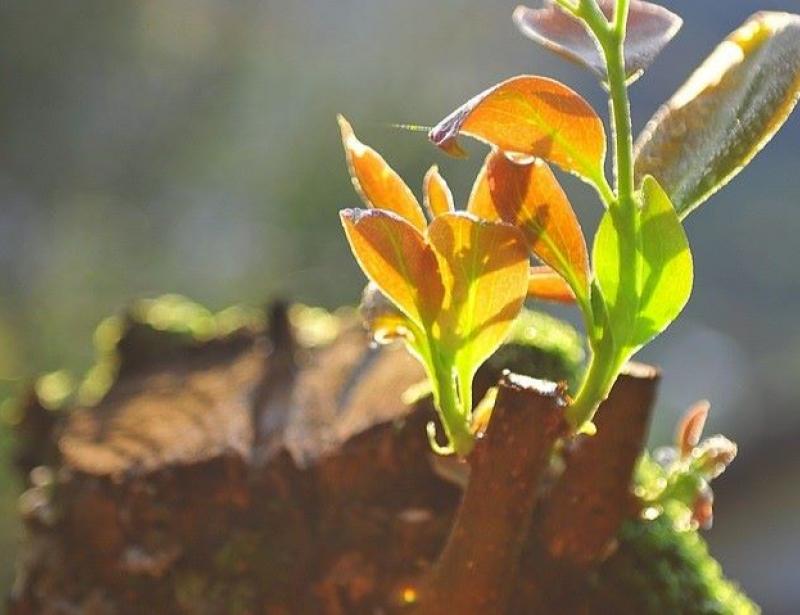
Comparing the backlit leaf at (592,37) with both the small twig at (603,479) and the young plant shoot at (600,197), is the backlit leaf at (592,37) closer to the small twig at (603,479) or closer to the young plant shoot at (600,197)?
the young plant shoot at (600,197)

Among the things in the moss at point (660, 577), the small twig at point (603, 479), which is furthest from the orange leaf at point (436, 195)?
the moss at point (660, 577)

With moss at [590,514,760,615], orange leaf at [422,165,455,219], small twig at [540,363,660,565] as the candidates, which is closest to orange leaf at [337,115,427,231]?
orange leaf at [422,165,455,219]

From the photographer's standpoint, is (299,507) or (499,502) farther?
(299,507)

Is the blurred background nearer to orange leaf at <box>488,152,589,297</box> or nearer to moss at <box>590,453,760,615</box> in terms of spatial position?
moss at <box>590,453,760,615</box>

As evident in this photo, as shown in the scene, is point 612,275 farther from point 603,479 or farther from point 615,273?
point 603,479

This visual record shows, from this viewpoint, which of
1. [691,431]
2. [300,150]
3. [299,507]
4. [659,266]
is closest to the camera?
[659,266]

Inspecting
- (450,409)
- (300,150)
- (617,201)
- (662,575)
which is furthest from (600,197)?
(300,150)

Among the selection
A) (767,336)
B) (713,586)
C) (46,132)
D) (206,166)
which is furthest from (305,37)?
(713,586)
